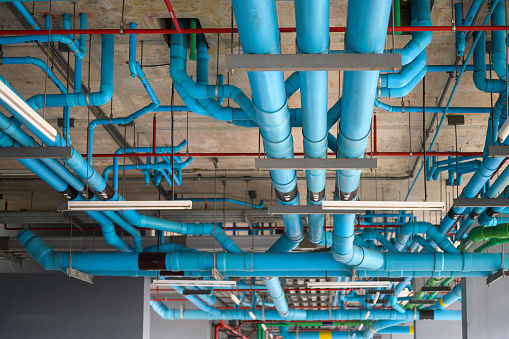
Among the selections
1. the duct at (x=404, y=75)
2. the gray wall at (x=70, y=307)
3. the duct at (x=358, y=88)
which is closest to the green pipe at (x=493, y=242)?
the duct at (x=358, y=88)

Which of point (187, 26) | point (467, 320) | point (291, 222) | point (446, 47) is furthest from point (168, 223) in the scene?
point (467, 320)

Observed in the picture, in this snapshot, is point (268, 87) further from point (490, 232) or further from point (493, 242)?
point (493, 242)

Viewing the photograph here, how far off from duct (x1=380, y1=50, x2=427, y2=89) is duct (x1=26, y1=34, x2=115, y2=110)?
3.58m

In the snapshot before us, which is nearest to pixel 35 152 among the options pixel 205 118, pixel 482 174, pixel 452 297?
pixel 205 118

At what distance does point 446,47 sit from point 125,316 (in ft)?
32.1

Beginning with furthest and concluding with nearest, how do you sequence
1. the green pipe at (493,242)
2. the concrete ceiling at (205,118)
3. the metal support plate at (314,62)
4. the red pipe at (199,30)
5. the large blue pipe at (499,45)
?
the green pipe at (493,242) → the concrete ceiling at (205,118) → the large blue pipe at (499,45) → the red pipe at (199,30) → the metal support plate at (314,62)

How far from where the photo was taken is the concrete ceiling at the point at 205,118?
347 inches

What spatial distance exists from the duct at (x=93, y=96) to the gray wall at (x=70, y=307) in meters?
7.87

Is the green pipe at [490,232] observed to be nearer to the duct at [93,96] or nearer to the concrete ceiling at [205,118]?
the concrete ceiling at [205,118]

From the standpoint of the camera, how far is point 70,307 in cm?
1594

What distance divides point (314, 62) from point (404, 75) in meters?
3.09

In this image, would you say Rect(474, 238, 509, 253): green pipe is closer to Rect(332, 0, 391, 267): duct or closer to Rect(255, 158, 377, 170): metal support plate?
Rect(332, 0, 391, 267): duct

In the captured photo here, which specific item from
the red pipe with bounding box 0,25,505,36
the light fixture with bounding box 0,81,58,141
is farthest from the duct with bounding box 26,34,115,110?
the light fixture with bounding box 0,81,58,141

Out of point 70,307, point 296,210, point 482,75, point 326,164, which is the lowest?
point 70,307
